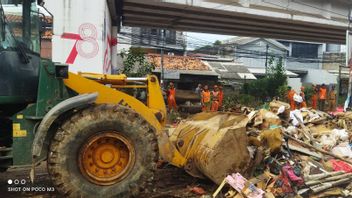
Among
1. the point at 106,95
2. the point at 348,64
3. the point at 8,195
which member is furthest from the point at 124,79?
the point at 348,64

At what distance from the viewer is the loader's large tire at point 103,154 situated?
215 inches

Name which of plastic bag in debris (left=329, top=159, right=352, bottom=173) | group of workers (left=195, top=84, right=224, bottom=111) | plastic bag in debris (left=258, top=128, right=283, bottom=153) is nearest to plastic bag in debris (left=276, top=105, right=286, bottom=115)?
plastic bag in debris (left=329, top=159, right=352, bottom=173)

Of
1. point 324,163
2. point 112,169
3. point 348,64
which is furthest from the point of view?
point 348,64

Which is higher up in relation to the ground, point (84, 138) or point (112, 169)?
point (84, 138)

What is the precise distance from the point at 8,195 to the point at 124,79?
2.42 m

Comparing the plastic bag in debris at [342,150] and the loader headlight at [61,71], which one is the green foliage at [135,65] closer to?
the plastic bag in debris at [342,150]

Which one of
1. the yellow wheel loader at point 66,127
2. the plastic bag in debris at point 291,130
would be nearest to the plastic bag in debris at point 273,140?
the plastic bag in debris at point 291,130

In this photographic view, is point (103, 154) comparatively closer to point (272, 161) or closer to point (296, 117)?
point (272, 161)

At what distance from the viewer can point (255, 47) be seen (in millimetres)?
56750

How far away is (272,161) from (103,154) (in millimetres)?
3090

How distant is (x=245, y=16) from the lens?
74.7ft

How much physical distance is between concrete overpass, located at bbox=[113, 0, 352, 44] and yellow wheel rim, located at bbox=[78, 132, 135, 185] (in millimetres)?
14033

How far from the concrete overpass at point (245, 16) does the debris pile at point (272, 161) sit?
12209 mm

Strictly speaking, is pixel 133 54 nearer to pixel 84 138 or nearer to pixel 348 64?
pixel 348 64
